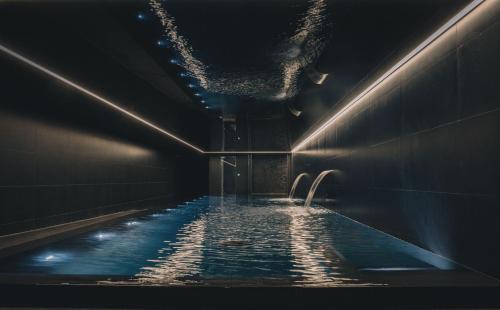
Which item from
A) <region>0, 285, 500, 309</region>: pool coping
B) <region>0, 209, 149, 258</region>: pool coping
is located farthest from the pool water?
<region>0, 209, 149, 258</region>: pool coping

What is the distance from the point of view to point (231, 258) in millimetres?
5410

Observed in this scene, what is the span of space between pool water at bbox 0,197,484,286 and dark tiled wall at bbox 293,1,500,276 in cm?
42

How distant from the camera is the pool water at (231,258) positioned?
420cm

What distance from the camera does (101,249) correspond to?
240 inches

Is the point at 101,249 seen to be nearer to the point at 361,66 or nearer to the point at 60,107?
the point at 60,107

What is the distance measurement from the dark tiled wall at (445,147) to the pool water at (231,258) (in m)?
0.42

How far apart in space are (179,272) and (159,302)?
70cm

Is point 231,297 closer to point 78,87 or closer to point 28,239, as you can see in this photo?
point 28,239

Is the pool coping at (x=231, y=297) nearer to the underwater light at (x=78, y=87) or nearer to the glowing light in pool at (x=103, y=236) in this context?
the glowing light in pool at (x=103, y=236)

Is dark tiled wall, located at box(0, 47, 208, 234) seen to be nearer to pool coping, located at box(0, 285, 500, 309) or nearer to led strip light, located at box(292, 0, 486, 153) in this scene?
pool coping, located at box(0, 285, 500, 309)

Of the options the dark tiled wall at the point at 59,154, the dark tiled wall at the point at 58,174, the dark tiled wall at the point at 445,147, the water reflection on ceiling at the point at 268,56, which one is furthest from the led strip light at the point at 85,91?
the dark tiled wall at the point at 445,147

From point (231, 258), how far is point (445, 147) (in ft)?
10.5

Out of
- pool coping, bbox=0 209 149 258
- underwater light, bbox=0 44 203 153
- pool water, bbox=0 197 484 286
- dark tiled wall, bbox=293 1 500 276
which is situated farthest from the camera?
underwater light, bbox=0 44 203 153

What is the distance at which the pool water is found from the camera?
165 inches
